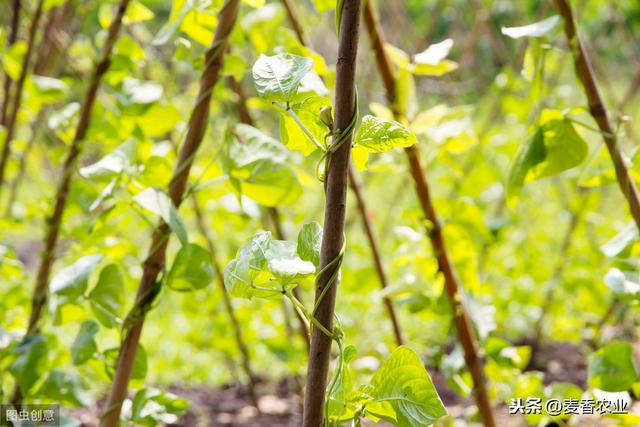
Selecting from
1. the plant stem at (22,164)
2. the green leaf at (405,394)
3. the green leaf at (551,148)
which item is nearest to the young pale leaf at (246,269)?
the green leaf at (405,394)

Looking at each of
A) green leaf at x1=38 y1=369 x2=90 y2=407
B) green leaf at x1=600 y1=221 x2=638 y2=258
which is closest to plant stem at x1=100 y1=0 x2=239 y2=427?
green leaf at x1=38 y1=369 x2=90 y2=407

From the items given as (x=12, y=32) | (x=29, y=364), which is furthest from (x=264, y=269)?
(x=12, y=32)

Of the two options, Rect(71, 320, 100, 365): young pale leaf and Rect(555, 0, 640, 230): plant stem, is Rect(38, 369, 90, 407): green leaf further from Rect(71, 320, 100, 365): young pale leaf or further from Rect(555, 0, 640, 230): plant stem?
Rect(555, 0, 640, 230): plant stem

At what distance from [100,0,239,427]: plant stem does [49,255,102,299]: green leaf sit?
0.06m

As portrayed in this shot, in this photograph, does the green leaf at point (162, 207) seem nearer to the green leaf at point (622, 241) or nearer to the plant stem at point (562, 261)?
the green leaf at point (622, 241)

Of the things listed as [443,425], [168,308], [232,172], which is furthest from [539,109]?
[168,308]

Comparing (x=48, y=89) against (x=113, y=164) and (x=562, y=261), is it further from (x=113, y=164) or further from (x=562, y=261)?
(x=562, y=261)

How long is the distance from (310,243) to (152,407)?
316 mm

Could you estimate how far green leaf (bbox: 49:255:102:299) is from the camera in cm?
65

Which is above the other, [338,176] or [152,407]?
[338,176]

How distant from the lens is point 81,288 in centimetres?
66

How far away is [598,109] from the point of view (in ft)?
2.15

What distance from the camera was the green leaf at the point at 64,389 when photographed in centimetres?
75

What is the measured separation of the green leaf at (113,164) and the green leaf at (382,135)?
0.29 meters
